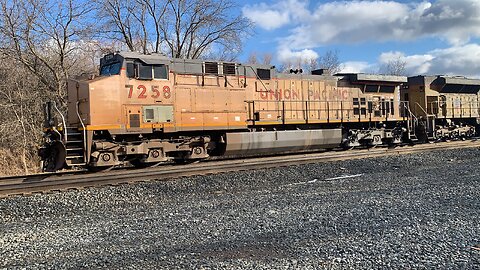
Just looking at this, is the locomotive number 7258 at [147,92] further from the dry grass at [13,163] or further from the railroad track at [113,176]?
the dry grass at [13,163]

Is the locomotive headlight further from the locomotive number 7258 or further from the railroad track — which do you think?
the locomotive number 7258

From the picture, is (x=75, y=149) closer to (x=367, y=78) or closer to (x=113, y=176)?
(x=113, y=176)

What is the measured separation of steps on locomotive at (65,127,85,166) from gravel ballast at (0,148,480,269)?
5.17 feet

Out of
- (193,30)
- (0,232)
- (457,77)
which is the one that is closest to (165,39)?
(193,30)

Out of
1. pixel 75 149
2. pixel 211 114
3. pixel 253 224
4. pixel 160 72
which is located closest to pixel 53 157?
pixel 75 149

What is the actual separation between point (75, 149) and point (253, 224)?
5997 mm

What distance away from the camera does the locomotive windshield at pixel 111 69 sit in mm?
10605

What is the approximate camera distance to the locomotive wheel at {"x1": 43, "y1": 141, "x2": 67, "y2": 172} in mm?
9680

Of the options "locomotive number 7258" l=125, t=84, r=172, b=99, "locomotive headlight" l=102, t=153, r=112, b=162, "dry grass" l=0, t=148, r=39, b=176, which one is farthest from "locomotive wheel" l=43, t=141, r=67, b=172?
"dry grass" l=0, t=148, r=39, b=176

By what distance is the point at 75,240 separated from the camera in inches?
198

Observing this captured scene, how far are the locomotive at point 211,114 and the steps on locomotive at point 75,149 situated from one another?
2cm

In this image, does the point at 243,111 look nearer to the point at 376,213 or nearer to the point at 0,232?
the point at 376,213

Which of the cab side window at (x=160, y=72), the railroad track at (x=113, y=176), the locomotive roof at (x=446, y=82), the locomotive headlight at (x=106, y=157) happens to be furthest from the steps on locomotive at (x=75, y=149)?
the locomotive roof at (x=446, y=82)

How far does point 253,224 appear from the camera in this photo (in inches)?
215
